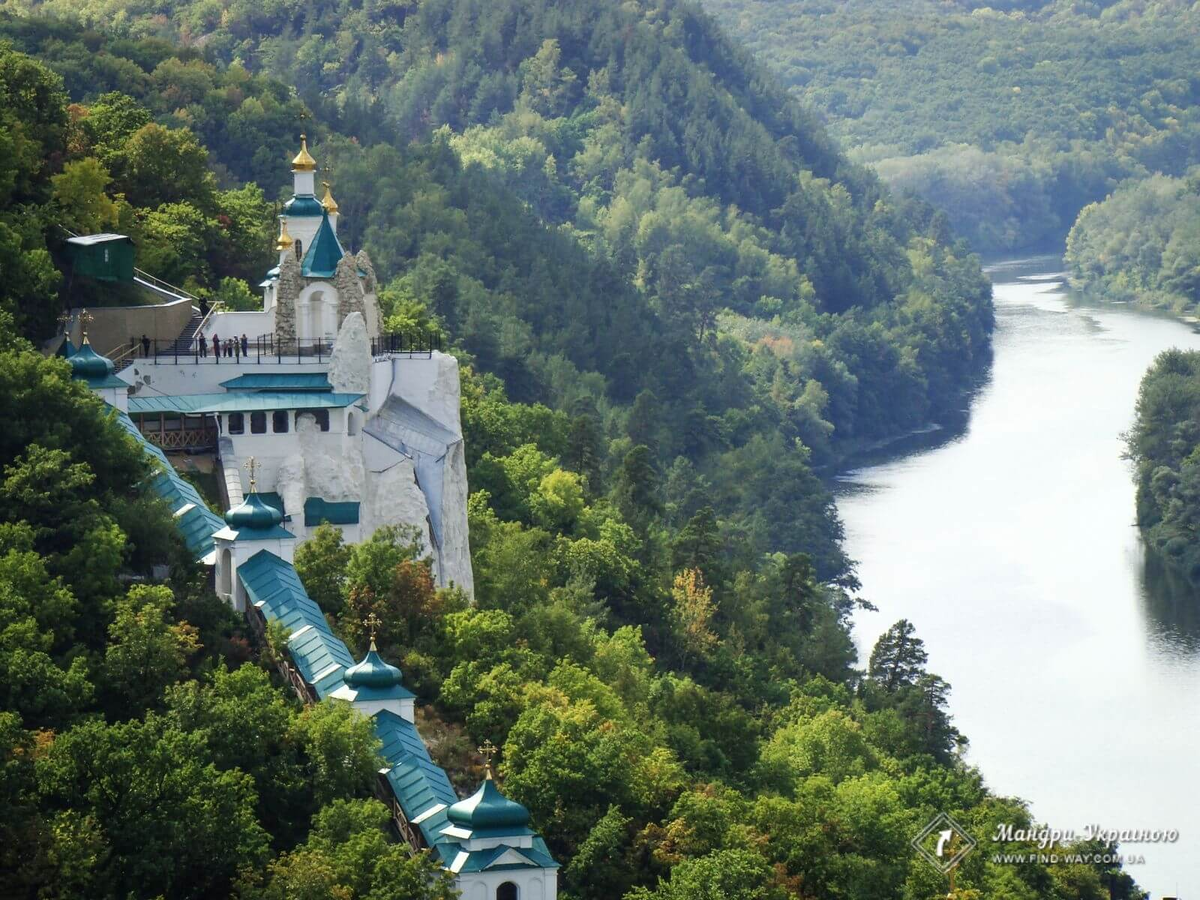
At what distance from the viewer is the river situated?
258ft

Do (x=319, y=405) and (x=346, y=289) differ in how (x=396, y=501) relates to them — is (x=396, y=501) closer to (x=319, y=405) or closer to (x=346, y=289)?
(x=319, y=405)

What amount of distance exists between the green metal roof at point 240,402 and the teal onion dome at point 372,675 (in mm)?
10575

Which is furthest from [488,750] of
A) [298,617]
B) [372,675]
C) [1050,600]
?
[1050,600]

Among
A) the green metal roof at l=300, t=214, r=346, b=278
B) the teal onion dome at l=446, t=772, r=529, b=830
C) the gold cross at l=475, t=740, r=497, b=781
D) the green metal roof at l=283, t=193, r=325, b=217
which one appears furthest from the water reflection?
the teal onion dome at l=446, t=772, r=529, b=830

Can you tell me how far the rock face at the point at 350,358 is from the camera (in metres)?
62.7

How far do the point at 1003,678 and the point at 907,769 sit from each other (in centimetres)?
1804

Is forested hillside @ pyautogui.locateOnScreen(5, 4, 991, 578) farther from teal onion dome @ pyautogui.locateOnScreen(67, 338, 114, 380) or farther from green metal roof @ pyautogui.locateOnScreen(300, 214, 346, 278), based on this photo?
teal onion dome @ pyautogui.locateOnScreen(67, 338, 114, 380)

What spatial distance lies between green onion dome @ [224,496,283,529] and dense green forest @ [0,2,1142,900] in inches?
47.4

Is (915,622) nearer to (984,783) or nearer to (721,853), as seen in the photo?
(984,783)

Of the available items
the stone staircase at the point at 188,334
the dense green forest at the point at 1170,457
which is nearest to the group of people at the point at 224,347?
the stone staircase at the point at 188,334

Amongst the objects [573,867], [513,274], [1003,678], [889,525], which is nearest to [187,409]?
[573,867]

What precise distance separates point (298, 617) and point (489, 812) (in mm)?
8371

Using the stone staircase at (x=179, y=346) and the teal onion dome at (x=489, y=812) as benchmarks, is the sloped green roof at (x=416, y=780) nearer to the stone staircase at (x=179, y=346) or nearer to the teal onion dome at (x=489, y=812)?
the teal onion dome at (x=489, y=812)

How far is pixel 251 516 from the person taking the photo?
2170 inches
